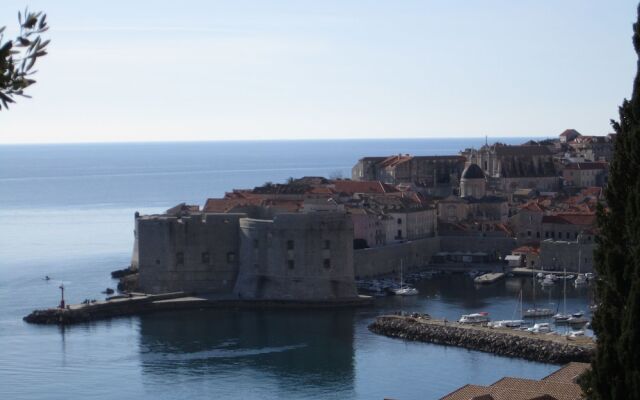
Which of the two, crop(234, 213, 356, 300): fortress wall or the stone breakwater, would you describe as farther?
crop(234, 213, 356, 300): fortress wall

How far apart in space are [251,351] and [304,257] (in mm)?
7722

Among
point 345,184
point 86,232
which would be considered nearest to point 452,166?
point 345,184

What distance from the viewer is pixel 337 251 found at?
132ft

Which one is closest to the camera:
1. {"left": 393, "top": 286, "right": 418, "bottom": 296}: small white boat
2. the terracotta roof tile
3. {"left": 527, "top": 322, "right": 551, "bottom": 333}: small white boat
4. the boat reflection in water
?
the terracotta roof tile

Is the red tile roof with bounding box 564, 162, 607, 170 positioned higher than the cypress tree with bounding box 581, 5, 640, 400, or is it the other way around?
the red tile roof with bounding box 564, 162, 607, 170

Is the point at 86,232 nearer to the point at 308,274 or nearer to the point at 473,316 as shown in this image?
the point at 308,274

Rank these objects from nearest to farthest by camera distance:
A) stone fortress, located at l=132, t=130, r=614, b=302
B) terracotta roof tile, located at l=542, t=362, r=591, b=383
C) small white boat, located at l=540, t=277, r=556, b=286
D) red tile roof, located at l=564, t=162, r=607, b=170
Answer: terracotta roof tile, located at l=542, t=362, r=591, b=383 → stone fortress, located at l=132, t=130, r=614, b=302 → small white boat, located at l=540, t=277, r=556, b=286 → red tile roof, located at l=564, t=162, r=607, b=170

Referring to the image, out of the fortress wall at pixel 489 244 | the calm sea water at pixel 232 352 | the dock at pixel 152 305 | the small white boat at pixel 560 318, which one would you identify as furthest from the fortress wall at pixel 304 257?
the fortress wall at pixel 489 244

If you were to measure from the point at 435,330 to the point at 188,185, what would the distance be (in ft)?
304

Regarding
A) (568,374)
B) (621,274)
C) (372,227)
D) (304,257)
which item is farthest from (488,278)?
(621,274)

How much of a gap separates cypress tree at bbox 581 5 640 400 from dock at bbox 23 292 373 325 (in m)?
26.9

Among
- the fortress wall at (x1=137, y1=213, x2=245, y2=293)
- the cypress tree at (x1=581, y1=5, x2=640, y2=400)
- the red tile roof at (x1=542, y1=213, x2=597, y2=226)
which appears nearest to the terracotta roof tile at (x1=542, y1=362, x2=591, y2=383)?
the cypress tree at (x1=581, y1=5, x2=640, y2=400)

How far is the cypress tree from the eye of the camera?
1228 cm

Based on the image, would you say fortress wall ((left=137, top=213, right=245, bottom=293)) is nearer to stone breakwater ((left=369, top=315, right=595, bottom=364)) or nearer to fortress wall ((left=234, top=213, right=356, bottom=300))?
fortress wall ((left=234, top=213, right=356, bottom=300))
